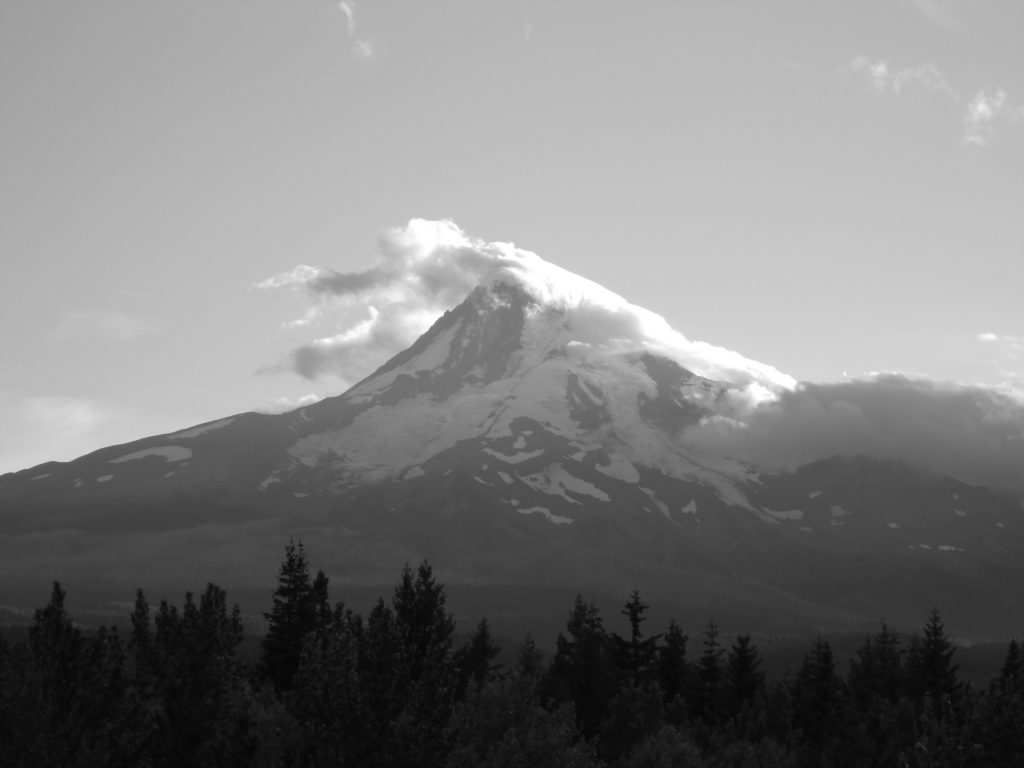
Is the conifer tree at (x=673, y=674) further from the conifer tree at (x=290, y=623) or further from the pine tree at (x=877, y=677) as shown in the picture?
the conifer tree at (x=290, y=623)

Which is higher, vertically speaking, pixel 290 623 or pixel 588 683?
pixel 290 623

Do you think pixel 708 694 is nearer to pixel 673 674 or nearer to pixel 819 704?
pixel 673 674

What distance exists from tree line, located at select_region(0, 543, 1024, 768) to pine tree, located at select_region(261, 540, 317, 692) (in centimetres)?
12

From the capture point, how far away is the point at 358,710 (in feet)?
118

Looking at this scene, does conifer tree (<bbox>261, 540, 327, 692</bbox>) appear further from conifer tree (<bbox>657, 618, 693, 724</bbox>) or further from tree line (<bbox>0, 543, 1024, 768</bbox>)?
conifer tree (<bbox>657, 618, 693, 724</bbox>)

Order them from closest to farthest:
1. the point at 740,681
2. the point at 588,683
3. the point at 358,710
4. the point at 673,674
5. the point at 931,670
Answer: the point at 358,710 < the point at 588,683 < the point at 673,674 < the point at 740,681 < the point at 931,670

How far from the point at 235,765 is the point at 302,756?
7.22m

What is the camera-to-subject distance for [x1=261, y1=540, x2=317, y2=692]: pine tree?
79312mm

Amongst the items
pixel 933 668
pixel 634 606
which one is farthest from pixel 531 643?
pixel 933 668

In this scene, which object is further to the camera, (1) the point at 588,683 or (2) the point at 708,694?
(2) the point at 708,694

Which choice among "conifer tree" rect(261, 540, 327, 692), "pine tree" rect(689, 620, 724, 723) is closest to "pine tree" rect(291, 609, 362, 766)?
"conifer tree" rect(261, 540, 327, 692)

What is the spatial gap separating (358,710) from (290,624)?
45.7 m

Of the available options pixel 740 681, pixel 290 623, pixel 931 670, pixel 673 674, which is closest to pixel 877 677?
pixel 931 670

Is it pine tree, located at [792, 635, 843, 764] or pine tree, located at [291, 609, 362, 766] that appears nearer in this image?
pine tree, located at [291, 609, 362, 766]
